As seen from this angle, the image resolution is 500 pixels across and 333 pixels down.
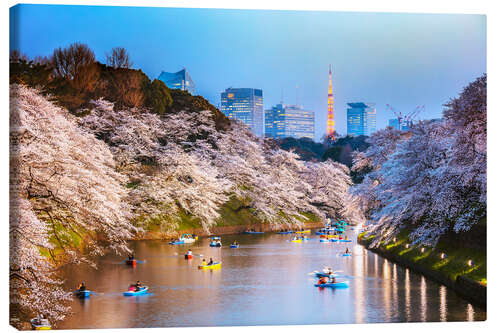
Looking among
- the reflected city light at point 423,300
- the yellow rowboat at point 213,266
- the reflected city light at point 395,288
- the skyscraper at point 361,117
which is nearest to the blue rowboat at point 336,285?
the reflected city light at point 395,288

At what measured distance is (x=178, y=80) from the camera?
4966 centimetres

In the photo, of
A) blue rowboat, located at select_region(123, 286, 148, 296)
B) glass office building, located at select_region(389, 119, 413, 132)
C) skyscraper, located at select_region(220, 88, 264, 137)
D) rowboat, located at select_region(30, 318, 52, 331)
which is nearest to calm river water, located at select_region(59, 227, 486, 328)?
blue rowboat, located at select_region(123, 286, 148, 296)

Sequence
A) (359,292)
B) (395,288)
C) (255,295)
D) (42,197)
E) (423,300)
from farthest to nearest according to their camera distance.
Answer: (395,288)
(359,292)
(255,295)
(423,300)
(42,197)

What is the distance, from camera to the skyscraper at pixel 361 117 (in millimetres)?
40344

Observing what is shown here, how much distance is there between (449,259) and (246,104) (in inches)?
642

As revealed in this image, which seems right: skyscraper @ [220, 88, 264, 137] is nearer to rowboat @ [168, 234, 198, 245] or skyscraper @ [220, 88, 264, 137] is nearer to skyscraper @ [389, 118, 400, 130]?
rowboat @ [168, 234, 198, 245]

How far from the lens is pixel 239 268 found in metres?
32.4

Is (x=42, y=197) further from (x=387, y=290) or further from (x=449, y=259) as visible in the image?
(x=449, y=259)

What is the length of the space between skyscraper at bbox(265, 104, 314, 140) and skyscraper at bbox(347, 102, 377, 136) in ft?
9.91

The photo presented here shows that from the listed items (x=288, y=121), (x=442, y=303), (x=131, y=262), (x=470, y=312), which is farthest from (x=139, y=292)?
(x=288, y=121)

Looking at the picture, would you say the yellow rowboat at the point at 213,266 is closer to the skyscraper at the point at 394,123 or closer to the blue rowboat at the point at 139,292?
the blue rowboat at the point at 139,292

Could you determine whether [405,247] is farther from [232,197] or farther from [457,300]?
[232,197]

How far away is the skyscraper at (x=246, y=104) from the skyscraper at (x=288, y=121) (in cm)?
104
